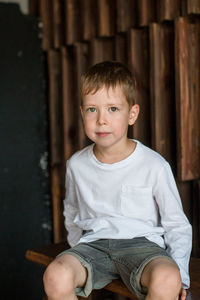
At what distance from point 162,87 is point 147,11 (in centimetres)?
42

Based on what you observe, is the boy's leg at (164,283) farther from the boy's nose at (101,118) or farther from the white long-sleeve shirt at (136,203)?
the boy's nose at (101,118)

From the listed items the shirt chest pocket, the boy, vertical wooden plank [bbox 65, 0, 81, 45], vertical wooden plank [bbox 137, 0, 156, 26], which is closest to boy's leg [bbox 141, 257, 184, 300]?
the boy

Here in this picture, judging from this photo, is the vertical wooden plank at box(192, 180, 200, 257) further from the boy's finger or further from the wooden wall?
the boy's finger

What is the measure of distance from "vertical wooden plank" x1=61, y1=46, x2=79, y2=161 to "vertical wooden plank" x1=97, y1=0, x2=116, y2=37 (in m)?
0.38

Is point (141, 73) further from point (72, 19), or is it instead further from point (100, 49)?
point (72, 19)

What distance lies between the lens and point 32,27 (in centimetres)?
329

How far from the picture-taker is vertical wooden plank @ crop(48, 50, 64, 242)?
328 centimetres

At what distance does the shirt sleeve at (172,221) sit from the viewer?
75.2 inches

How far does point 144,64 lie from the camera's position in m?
2.57

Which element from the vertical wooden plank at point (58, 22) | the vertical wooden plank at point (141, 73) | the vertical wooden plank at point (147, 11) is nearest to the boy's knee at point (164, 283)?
the vertical wooden plank at point (141, 73)

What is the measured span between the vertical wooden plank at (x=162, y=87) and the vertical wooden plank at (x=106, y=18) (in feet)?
1.47

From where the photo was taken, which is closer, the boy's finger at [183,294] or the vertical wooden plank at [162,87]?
the boy's finger at [183,294]

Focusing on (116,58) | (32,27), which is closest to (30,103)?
(32,27)

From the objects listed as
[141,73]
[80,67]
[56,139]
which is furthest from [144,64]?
[56,139]
